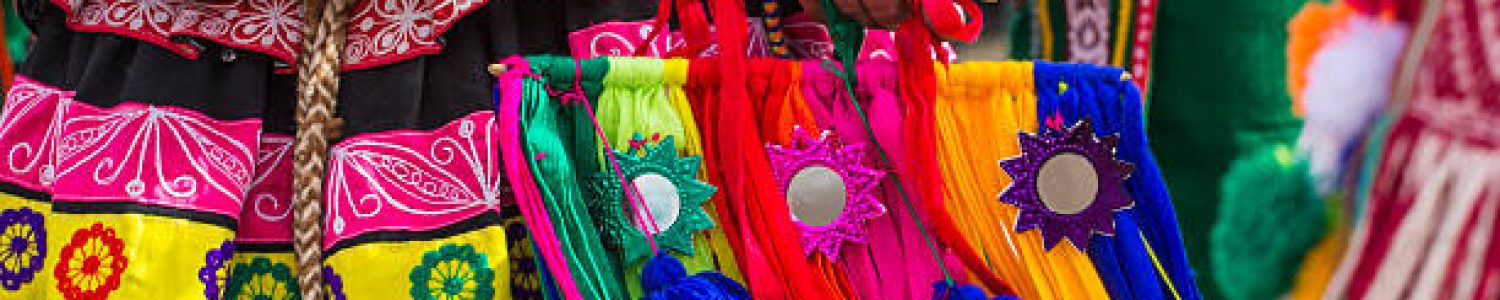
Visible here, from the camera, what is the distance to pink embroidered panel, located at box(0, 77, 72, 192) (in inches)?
46.1

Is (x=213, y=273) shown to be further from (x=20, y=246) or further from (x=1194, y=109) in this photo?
(x=1194, y=109)

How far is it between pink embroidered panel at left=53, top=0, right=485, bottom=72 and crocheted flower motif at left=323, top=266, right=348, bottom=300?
0.56 ft

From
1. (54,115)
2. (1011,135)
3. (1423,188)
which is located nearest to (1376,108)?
(1423,188)

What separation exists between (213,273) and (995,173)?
0.64 m

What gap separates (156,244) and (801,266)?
49 cm

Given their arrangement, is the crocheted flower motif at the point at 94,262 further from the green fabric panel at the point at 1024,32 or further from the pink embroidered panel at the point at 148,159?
the green fabric panel at the point at 1024,32

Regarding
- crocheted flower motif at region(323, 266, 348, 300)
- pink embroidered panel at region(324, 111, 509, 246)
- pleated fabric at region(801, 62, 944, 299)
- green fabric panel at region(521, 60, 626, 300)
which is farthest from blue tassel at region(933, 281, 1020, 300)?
crocheted flower motif at region(323, 266, 348, 300)

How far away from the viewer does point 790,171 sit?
1131 mm

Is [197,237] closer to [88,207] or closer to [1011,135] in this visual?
[88,207]

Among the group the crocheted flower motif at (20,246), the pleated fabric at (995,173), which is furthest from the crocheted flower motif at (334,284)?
the pleated fabric at (995,173)

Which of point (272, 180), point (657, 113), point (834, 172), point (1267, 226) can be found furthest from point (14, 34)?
point (1267, 226)

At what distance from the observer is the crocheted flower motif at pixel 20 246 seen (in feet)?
3.78

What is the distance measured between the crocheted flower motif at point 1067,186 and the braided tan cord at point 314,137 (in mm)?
561

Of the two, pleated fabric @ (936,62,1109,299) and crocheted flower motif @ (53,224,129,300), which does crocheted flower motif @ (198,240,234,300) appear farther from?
pleated fabric @ (936,62,1109,299)
